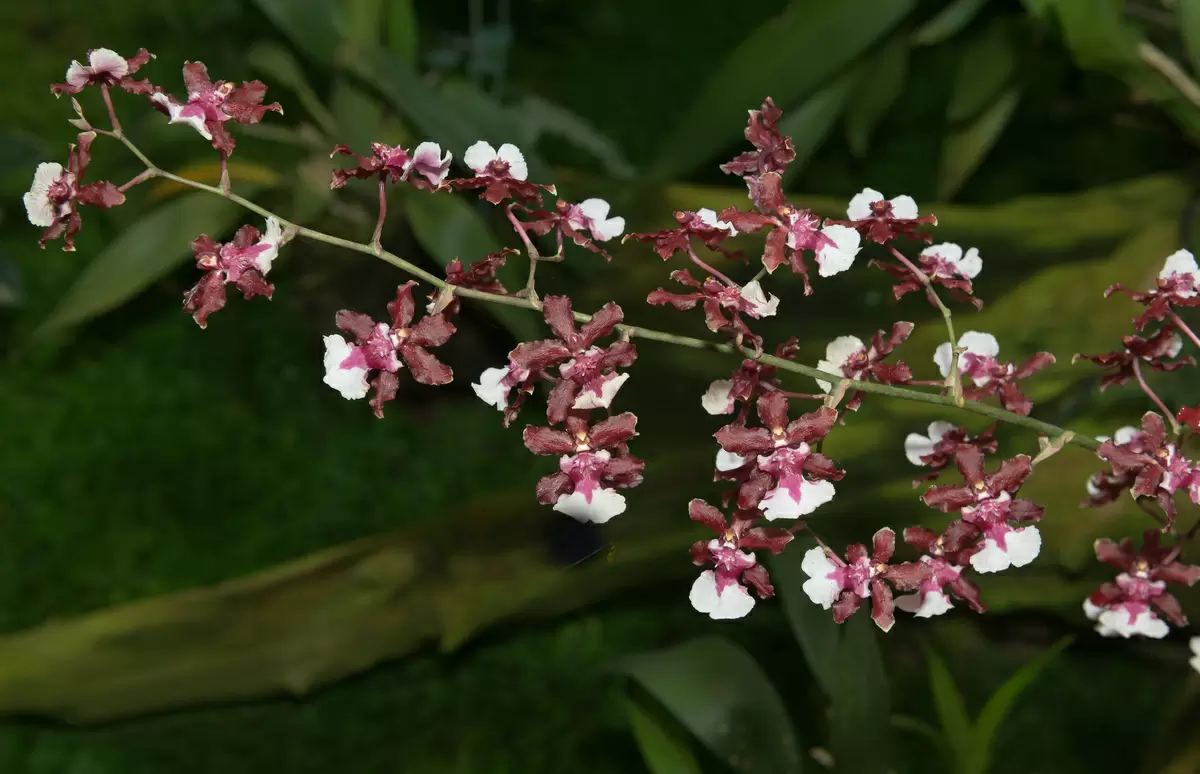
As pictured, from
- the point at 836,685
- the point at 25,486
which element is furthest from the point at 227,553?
the point at 836,685

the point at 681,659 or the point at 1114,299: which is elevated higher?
the point at 1114,299

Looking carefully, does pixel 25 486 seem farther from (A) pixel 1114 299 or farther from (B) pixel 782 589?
(A) pixel 1114 299

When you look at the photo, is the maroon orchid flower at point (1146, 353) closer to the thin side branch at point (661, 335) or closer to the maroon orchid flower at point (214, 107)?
the thin side branch at point (661, 335)

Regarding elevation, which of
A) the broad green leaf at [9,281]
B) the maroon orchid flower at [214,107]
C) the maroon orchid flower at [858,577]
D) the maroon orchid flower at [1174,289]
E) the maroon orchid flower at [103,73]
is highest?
the broad green leaf at [9,281]

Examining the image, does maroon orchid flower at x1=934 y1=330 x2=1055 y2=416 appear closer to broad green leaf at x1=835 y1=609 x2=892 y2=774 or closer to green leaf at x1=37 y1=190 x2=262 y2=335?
broad green leaf at x1=835 y1=609 x2=892 y2=774

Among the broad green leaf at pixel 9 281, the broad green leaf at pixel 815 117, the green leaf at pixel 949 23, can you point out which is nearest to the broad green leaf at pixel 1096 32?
the green leaf at pixel 949 23

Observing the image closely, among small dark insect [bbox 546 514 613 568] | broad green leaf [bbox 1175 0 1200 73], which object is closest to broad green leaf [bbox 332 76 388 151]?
small dark insect [bbox 546 514 613 568]
